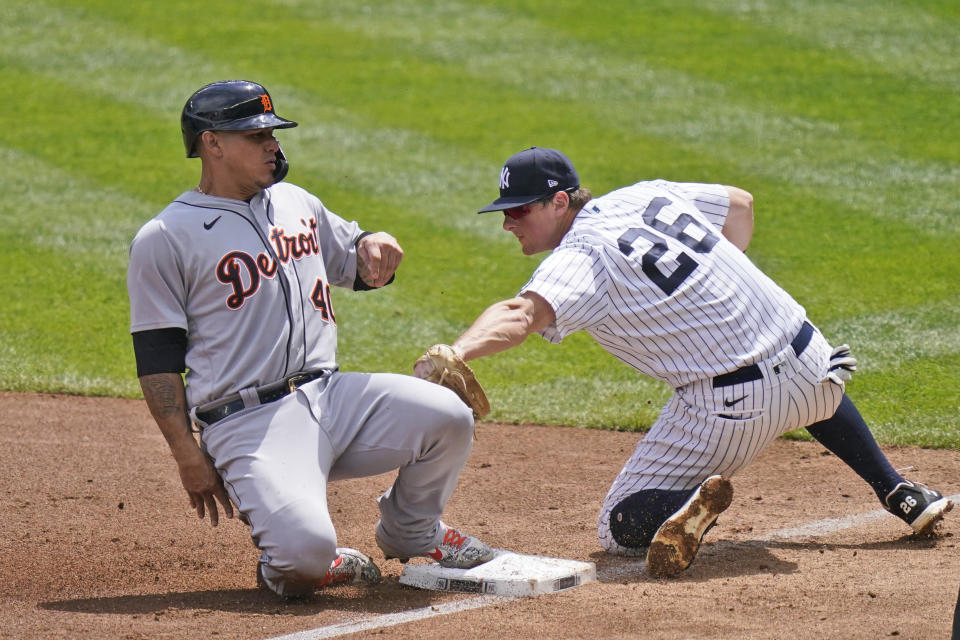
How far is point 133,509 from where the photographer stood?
195 inches

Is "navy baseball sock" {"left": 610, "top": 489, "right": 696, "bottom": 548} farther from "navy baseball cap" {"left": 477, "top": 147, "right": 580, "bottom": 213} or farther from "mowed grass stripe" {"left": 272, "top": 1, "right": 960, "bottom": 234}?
"mowed grass stripe" {"left": 272, "top": 1, "right": 960, "bottom": 234}

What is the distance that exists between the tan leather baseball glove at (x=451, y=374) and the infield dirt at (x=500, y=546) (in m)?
0.65

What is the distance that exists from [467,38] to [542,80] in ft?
5.01

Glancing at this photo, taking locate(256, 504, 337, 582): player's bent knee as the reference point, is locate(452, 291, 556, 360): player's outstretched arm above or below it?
above

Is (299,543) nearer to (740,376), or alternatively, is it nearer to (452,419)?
(452,419)

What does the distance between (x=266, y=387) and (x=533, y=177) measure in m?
1.26

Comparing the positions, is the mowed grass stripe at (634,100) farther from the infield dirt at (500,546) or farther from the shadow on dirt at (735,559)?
the shadow on dirt at (735,559)

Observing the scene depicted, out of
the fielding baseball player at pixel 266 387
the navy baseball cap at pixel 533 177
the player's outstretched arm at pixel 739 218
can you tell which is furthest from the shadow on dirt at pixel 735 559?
the navy baseball cap at pixel 533 177

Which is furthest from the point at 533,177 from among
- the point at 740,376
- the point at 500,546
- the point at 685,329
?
the point at 500,546

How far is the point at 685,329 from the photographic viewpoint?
420 centimetres

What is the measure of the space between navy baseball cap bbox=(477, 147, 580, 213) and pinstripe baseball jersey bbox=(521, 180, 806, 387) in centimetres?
16

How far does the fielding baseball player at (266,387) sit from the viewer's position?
153 inches

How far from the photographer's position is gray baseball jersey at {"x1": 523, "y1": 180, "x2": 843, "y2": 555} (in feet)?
13.7

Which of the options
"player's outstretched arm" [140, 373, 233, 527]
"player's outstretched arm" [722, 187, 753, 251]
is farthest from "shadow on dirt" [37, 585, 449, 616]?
"player's outstretched arm" [722, 187, 753, 251]
